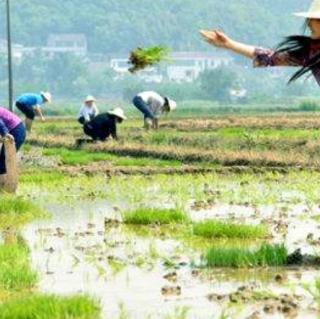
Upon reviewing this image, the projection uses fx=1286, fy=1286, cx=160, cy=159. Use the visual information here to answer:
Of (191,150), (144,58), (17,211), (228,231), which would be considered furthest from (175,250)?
(144,58)

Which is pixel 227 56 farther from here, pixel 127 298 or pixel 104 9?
pixel 127 298

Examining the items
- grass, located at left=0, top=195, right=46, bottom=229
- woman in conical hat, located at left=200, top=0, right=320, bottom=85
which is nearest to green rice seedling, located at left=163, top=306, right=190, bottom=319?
woman in conical hat, located at left=200, top=0, right=320, bottom=85

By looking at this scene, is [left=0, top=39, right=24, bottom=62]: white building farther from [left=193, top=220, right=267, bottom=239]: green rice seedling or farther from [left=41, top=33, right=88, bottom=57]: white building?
[left=193, top=220, right=267, bottom=239]: green rice seedling

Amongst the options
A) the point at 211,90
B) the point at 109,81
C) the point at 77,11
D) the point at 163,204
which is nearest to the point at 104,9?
the point at 77,11

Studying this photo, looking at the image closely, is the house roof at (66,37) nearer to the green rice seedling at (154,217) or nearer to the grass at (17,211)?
the grass at (17,211)

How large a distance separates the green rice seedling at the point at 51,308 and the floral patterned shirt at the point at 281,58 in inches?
74.6

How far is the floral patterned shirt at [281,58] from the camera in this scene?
6621mm

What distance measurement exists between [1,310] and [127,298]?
2.61 ft

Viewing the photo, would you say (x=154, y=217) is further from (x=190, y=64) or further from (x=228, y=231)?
(x=190, y=64)

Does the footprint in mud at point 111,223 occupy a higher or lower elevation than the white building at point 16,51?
higher

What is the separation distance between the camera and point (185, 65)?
501 feet

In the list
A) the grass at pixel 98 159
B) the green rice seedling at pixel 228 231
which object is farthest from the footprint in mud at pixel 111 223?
the grass at pixel 98 159

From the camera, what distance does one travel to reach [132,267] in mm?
7203

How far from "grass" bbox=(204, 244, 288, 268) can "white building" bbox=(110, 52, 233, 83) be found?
A: 5377 inches
